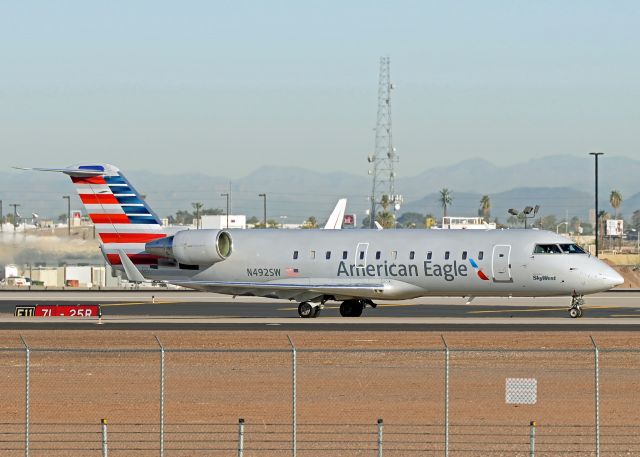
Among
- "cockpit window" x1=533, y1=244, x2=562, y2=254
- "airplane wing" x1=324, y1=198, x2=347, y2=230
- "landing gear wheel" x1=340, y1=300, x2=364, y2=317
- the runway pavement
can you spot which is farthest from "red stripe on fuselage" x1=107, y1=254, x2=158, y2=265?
"cockpit window" x1=533, y1=244, x2=562, y2=254

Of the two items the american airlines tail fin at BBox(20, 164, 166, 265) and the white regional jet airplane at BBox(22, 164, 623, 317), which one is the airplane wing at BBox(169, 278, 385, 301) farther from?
the american airlines tail fin at BBox(20, 164, 166, 265)

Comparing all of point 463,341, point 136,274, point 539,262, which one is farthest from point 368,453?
point 136,274

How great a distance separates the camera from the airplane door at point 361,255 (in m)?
56.1

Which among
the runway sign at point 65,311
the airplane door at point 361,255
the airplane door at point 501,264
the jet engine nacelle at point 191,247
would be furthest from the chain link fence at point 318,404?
the jet engine nacelle at point 191,247

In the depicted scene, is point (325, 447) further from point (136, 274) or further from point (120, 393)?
point (136, 274)

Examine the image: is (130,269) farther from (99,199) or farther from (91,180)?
(91,180)

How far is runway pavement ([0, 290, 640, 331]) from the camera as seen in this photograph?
5028 centimetres

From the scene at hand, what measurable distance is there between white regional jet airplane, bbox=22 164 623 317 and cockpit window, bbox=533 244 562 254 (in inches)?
1.9

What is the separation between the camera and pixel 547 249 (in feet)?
176

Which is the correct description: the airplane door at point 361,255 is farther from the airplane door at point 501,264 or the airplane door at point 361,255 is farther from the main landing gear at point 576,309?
the main landing gear at point 576,309

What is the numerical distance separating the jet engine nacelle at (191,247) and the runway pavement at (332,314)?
106 inches

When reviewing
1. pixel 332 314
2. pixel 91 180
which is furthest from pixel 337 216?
pixel 91 180

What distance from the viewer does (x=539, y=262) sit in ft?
175

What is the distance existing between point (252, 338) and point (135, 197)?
692 inches
